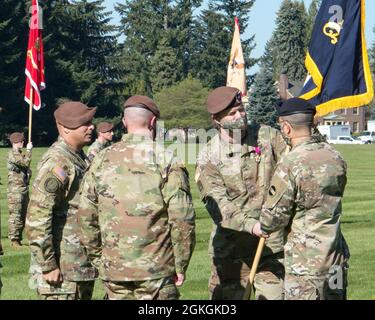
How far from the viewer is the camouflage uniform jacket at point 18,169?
19.0 meters

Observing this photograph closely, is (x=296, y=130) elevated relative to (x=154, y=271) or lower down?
elevated

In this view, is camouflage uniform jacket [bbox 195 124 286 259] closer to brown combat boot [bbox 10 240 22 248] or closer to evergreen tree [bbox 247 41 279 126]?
brown combat boot [bbox 10 240 22 248]

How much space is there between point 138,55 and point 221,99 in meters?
108

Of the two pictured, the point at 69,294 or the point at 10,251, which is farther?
the point at 10,251

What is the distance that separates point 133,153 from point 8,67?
224ft

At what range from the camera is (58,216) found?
7.78m

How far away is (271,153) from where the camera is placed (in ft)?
27.5

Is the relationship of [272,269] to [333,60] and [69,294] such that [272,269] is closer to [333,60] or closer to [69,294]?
[69,294]

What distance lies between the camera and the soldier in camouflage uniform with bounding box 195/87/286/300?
820 cm

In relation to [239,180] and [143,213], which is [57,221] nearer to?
[143,213]

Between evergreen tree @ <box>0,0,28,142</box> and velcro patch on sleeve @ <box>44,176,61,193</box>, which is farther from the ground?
evergreen tree @ <box>0,0,28,142</box>

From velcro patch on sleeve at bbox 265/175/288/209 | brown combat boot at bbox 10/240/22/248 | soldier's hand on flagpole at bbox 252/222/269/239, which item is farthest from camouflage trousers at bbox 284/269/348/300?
brown combat boot at bbox 10/240/22/248

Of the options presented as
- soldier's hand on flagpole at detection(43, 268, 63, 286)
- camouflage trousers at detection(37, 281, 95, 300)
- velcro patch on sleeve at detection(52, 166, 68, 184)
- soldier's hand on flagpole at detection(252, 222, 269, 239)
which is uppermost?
velcro patch on sleeve at detection(52, 166, 68, 184)

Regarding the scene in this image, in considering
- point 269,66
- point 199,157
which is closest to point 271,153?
point 199,157
